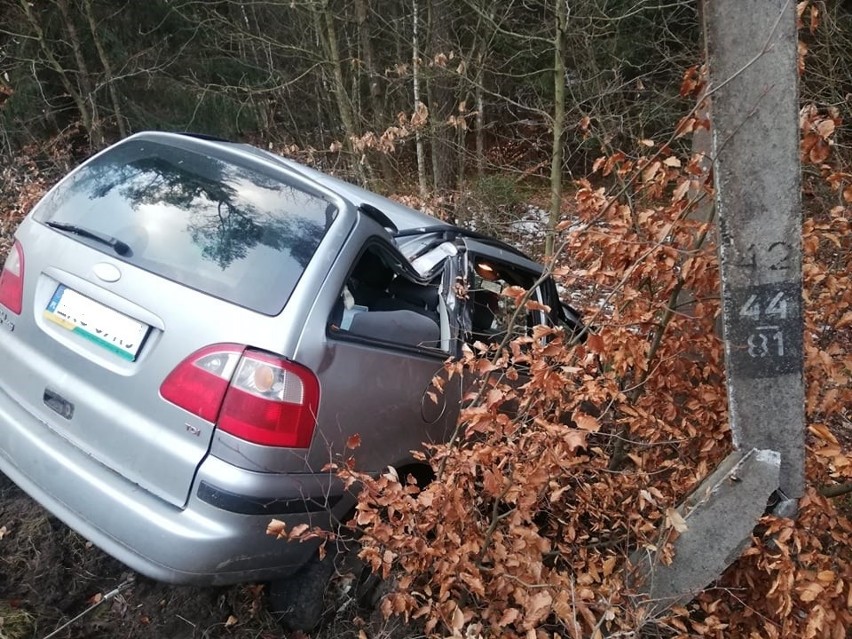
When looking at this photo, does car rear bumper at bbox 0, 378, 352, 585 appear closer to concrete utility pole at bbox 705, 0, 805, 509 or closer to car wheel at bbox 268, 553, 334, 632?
car wheel at bbox 268, 553, 334, 632

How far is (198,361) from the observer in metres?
2.04

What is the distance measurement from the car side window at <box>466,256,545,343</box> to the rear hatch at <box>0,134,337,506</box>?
A: 1.22 meters

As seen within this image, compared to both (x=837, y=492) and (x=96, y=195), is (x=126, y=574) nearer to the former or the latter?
(x=96, y=195)

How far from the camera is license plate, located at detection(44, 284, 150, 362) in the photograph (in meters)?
2.12

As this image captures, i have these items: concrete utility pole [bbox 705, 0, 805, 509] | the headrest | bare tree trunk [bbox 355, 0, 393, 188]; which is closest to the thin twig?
the headrest

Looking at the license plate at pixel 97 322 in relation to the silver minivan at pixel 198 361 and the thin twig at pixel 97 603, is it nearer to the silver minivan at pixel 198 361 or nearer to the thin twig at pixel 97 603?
the silver minivan at pixel 198 361

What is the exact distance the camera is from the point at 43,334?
230 cm

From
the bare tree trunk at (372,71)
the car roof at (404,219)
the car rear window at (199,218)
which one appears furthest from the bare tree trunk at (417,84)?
the car rear window at (199,218)

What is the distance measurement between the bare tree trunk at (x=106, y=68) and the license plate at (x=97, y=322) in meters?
8.15

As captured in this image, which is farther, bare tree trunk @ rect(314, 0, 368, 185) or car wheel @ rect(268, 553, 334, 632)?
bare tree trunk @ rect(314, 0, 368, 185)

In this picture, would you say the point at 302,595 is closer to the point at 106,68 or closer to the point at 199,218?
the point at 199,218

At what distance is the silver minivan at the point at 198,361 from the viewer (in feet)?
6.60

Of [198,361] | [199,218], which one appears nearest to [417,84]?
[199,218]

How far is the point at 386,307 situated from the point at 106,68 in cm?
907
